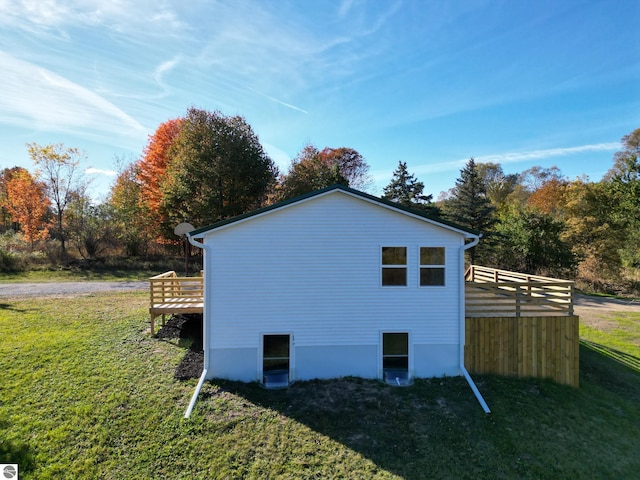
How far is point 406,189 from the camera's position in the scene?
31141 mm

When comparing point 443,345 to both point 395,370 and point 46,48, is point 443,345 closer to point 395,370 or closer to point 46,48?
point 395,370

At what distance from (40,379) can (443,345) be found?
10111 millimetres

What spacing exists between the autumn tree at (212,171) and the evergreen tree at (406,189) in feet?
43.3

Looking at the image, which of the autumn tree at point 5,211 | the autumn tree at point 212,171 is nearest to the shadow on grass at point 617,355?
the autumn tree at point 212,171

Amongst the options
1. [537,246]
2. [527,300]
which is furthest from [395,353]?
[537,246]

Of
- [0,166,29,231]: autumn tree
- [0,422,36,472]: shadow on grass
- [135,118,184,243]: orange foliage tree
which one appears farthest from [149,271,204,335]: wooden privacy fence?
[0,166,29,231]: autumn tree

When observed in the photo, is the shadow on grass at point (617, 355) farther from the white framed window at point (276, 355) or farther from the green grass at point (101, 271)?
the green grass at point (101, 271)

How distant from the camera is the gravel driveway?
16.5m

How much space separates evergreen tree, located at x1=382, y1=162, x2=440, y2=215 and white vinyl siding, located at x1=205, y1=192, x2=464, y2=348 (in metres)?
22.8

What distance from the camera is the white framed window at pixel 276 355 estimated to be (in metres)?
8.31

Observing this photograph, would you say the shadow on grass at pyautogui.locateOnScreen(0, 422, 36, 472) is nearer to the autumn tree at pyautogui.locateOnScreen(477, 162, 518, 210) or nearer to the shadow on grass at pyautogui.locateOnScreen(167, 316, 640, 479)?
the shadow on grass at pyautogui.locateOnScreen(167, 316, 640, 479)

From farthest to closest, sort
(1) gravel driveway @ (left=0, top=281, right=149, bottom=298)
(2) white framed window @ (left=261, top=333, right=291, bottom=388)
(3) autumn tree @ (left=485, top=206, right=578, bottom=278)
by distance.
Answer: (3) autumn tree @ (left=485, top=206, right=578, bottom=278)
(1) gravel driveway @ (left=0, top=281, right=149, bottom=298)
(2) white framed window @ (left=261, top=333, right=291, bottom=388)

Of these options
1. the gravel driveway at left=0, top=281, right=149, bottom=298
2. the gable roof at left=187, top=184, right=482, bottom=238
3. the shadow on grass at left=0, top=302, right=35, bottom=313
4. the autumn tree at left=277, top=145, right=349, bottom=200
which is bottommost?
the shadow on grass at left=0, top=302, right=35, bottom=313

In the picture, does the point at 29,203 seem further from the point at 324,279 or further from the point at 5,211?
the point at 324,279
